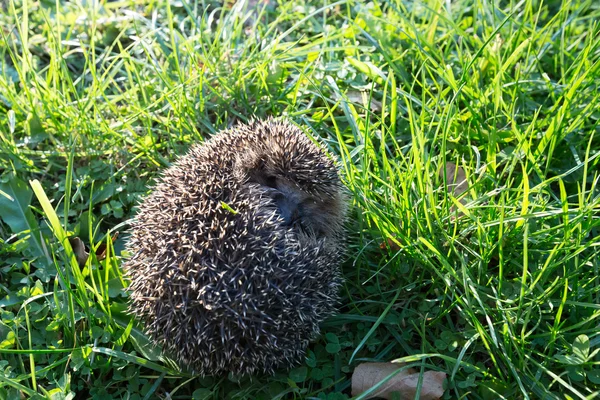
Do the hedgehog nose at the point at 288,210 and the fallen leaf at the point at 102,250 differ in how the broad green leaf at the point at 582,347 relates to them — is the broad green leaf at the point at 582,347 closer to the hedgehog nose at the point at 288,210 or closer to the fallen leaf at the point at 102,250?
the hedgehog nose at the point at 288,210

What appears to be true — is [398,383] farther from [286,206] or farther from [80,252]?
[80,252]

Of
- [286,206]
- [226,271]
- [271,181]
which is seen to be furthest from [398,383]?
[271,181]

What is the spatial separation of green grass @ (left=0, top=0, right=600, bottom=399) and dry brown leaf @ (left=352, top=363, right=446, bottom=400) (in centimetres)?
8

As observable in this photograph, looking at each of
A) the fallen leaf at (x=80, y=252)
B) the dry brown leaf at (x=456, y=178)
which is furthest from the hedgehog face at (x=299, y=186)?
the fallen leaf at (x=80, y=252)

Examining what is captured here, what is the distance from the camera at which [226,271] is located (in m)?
3.29

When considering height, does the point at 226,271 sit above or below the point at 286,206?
above

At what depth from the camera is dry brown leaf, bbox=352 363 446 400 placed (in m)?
3.62

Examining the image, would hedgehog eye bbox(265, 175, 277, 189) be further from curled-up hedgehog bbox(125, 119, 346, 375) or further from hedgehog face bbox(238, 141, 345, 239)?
curled-up hedgehog bbox(125, 119, 346, 375)

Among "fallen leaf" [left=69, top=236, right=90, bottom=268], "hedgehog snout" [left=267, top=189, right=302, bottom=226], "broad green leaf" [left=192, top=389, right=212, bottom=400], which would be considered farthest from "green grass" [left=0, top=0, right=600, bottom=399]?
"hedgehog snout" [left=267, top=189, right=302, bottom=226]

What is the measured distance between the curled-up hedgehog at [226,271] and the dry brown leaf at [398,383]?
0.40 meters

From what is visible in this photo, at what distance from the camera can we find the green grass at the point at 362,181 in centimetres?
371

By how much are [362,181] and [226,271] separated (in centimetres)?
135

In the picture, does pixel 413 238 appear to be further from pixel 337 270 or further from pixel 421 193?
pixel 337 270

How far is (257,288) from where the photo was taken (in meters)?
3.30
